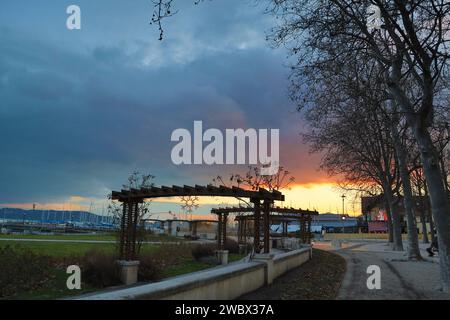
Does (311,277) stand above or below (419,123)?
below

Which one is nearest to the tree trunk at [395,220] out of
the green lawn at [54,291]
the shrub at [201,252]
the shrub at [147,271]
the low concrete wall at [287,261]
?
the low concrete wall at [287,261]

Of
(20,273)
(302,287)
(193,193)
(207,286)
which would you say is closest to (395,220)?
(193,193)

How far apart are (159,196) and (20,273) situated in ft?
19.0

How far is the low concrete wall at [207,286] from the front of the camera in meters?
6.79

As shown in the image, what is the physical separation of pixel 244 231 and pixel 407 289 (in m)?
26.5

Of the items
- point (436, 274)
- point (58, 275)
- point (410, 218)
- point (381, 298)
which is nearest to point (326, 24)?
point (381, 298)

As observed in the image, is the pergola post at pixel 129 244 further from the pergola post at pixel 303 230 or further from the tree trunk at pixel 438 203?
the pergola post at pixel 303 230

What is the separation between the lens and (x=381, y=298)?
10789 millimetres

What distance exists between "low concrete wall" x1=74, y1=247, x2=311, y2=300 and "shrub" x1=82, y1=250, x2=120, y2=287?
5.61m

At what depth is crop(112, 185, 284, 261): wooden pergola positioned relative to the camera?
14781 millimetres

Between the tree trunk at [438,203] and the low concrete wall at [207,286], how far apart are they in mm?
5030

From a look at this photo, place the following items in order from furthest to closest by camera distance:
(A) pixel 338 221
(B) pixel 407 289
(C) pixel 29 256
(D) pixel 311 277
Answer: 1. (A) pixel 338 221
2. (C) pixel 29 256
3. (D) pixel 311 277
4. (B) pixel 407 289
